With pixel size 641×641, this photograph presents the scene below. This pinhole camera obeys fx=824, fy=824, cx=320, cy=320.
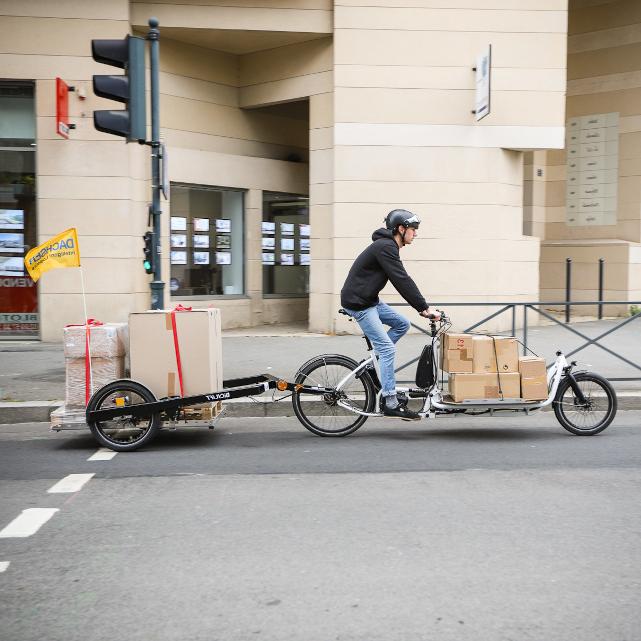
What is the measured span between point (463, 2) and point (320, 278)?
525 centimetres

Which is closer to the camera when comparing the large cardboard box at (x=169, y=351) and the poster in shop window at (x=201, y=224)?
the large cardboard box at (x=169, y=351)

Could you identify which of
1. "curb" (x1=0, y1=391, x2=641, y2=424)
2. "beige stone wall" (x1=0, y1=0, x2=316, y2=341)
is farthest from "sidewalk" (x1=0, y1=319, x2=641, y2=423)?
"beige stone wall" (x1=0, y1=0, x2=316, y2=341)

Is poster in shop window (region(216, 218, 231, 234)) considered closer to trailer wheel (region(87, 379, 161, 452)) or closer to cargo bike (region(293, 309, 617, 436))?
cargo bike (region(293, 309, 617, 436))

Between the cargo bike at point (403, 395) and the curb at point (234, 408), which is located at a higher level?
the cargo bike at point (403, 395)

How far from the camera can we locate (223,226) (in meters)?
15.3

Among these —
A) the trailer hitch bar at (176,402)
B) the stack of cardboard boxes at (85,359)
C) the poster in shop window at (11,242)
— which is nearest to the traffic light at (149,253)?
the stack of cardboard boxes at (85,359)

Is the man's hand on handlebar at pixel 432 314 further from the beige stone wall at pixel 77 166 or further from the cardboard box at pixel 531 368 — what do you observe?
the beige stone wall at pixel 77 166

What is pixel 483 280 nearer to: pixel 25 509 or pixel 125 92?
pixel 125 92

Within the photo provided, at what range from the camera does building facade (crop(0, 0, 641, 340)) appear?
1320 cm

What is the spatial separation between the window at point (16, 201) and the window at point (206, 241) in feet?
7.76

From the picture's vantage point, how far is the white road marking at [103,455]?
6.61m

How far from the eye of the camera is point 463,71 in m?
13.9

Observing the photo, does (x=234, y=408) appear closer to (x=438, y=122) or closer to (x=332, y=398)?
(x=332, y=398)

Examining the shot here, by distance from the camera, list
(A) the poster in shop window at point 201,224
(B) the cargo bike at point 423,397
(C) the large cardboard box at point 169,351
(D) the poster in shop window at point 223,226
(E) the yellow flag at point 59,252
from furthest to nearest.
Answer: (D) the poster in shop window at point 223,226, (A) the poster in shop window at point 201,224, (E) the yellow flag at point 59,252, (B) the cargo bike at point 423,397, (C) the large cardboard box at point 169,351
